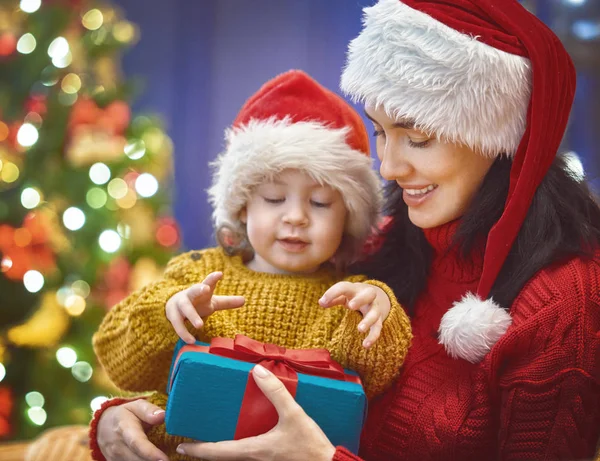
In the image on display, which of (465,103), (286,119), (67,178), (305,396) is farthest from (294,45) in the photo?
(305,396)

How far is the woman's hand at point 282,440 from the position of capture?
3.89ft

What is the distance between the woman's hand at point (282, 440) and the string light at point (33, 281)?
171 centimetres

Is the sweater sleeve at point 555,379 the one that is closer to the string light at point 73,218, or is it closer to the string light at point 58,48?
the string light at point 73,218

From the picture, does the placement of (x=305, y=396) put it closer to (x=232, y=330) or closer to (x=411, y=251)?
(x=232, y=330)

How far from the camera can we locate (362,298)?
1.27 m

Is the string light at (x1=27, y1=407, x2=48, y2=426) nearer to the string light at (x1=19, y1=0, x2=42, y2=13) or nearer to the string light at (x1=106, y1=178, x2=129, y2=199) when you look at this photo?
the string light at (x1=106, y1=178, x2=129, y2=199)

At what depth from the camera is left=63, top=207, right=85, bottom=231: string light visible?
2.68m

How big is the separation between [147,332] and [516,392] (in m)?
0.73

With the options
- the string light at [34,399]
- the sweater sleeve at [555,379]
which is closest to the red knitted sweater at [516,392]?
the sweater sleeve at [555,379]

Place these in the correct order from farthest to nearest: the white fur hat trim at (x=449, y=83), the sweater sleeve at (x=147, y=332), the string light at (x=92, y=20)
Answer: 1. the string light at (x=92, y=20)
2. the sweater sleeve at (x=147, y=332)
3. the white fur hat trim at (x=449, y=83)

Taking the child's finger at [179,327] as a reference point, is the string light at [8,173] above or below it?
below

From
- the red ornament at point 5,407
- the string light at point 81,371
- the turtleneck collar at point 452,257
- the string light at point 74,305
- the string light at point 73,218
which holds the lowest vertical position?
the red ornament at point 5,407

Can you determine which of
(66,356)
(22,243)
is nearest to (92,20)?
(22,243)

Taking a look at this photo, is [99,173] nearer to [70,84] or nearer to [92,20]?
[70,84]
